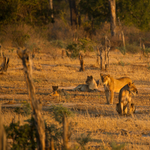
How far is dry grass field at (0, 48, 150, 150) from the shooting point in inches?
212

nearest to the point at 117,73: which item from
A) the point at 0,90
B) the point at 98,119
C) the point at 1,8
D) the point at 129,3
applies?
the point at 0,90

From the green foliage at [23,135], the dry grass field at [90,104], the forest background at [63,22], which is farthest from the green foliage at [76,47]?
the green foliage at [23,135]

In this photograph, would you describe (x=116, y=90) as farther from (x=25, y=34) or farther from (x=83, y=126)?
(x=25, y=34)

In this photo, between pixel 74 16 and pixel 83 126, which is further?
pixel 74 16

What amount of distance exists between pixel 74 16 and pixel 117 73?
66.5 ft

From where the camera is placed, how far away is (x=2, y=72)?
45.6 feet

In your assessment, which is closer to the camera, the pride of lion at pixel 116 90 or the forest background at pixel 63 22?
the pride of lion at pixel 116 90

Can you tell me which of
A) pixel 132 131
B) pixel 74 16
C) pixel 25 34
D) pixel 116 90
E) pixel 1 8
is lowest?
pixel 132 131

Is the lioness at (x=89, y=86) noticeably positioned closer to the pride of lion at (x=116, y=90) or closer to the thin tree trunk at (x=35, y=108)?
the pride of lion at (x=116, y=90)

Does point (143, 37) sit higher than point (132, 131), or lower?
higher

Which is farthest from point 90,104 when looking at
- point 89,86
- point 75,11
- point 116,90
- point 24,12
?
point 75,11

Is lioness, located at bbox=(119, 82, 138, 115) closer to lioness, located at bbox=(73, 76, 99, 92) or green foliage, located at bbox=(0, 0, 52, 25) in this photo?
lioness, located at bbox=(73, 76, 99, 92)

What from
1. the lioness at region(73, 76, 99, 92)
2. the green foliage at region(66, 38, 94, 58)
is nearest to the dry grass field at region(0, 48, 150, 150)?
the lioness at region(73, 76, 99, 92)

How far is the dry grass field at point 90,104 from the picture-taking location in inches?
212
